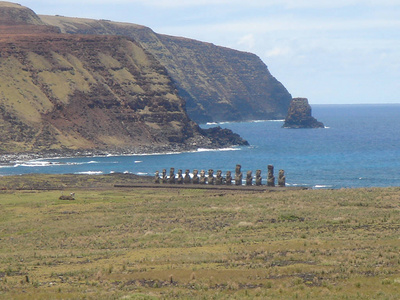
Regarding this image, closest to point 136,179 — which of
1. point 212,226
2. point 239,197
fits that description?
point 239,197

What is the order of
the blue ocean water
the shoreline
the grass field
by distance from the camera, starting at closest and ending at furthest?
the grass field
the blue ocean water
the shoreline

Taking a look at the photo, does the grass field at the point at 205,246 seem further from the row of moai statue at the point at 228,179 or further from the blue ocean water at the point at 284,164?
the blue ocean water at the point at 284,164

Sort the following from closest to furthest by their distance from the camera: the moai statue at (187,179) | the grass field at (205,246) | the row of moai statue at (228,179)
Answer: the grass field at (205,246), the row of moai statue at (228,179), the moai statue at (187,179)

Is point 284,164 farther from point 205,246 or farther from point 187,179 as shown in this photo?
point 205,246

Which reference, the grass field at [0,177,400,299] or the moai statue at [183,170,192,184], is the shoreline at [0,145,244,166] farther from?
the grass field at [0,177,400,299]

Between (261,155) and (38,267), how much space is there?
14015cm

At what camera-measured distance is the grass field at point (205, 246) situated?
3519 centimetres

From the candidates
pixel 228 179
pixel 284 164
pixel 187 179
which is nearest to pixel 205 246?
pixel 228 179

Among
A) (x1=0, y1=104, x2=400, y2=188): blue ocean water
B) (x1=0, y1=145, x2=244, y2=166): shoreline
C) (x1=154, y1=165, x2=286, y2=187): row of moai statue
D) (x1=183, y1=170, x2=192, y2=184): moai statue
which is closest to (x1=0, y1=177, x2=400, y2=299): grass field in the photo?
(x1=154, y1=165, x2=286, y2=187): row of moai statue

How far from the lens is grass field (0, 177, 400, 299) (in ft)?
115

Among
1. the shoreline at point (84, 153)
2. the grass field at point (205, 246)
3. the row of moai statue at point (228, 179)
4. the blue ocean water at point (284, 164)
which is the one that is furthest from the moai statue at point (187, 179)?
the shoreline at point (84, 153)

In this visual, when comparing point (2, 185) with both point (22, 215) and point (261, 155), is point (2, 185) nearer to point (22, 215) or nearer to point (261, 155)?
point (22, 215)

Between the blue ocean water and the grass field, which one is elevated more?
the grass field

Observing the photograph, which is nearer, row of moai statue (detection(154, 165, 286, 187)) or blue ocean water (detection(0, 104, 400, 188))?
row of moai statue (detection(154, 165, 286, 187))
